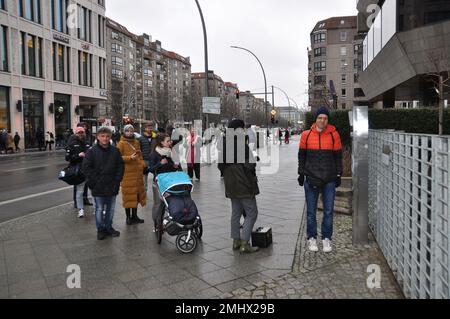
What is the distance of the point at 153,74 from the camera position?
108125 mm

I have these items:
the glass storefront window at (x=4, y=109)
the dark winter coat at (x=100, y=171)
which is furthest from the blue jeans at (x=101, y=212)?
the glass storefront window at (x=4, y=109)

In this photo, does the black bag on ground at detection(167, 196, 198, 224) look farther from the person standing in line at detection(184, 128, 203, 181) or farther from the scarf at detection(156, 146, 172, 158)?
the person standing in line at detection(184, 128, 203, 181)

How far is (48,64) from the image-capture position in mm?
38438

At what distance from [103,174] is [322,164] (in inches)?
130

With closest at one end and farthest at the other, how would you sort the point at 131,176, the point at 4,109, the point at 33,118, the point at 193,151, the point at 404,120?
1. the point at 131,176
2. the point at 193,151
3. the point at 404,120
4. the point at 4,109
5. the point at 33,118

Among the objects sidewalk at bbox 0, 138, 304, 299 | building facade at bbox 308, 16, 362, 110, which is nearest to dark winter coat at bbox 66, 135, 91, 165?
sidewalk at bbox 0, 138, 304, 299

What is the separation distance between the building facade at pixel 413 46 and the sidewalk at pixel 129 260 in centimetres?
1463

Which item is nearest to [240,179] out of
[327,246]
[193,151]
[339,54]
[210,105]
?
[327,246]

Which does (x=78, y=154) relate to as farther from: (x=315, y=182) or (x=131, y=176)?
(x=315, y=182)

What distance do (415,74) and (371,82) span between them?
11.5m

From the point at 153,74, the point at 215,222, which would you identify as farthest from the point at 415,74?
the point at 153,74

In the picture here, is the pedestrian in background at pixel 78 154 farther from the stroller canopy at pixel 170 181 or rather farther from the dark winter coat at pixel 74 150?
the stroller canopy at pixel 170 181
